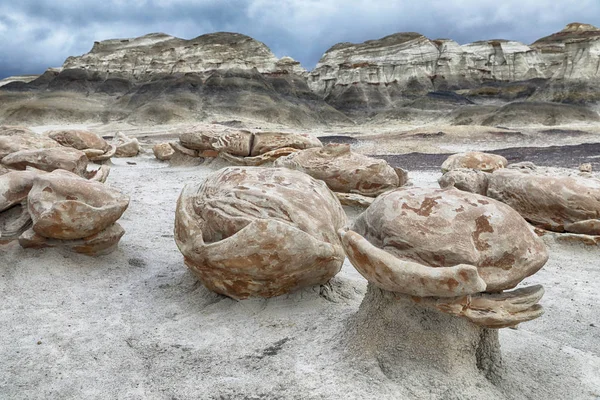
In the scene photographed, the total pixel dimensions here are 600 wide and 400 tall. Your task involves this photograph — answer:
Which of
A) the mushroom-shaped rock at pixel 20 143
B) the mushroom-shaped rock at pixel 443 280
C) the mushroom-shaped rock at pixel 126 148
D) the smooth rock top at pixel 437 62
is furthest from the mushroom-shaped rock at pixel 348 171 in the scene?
the smooth rock top at pixel 437 62

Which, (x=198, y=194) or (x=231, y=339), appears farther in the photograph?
(x=198, y=194)

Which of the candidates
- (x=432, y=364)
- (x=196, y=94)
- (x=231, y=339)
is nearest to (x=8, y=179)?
→ (x=231, y=339)

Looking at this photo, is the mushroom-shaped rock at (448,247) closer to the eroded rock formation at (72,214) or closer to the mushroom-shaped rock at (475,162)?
the eroded rock formation at (72,214)

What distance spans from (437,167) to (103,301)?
8.06m

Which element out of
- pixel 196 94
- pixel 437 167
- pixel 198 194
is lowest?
pixel 437 167

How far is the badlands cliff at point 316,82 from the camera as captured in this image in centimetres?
3116

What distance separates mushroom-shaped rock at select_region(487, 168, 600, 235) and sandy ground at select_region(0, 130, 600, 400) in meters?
0.85

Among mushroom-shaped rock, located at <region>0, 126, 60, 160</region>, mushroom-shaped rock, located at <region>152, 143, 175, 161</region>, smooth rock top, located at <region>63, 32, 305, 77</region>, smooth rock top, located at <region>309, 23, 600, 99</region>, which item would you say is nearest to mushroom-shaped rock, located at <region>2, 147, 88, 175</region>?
mushroom-shaped rock, located at <region>0, 126, 60, 160</region>

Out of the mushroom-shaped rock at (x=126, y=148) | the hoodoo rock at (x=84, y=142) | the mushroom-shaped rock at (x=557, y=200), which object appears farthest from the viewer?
the mushroom-shaped rock at (x=126, y=148)

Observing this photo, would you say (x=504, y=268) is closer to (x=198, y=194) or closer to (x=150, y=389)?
(x=150, y=389)

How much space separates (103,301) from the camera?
3129 millimetres

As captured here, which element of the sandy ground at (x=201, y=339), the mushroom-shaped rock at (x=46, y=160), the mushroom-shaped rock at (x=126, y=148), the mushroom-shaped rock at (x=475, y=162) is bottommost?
the sandy ground at (x=201, y=339)

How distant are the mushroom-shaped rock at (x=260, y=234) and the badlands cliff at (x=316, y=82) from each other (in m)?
27.3

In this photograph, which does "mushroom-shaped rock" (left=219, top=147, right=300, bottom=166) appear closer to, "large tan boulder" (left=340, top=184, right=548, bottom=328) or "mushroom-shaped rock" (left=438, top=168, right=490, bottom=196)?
"mushroom-shaped rock" (left=438, top=168, right=490, bottom=196)
